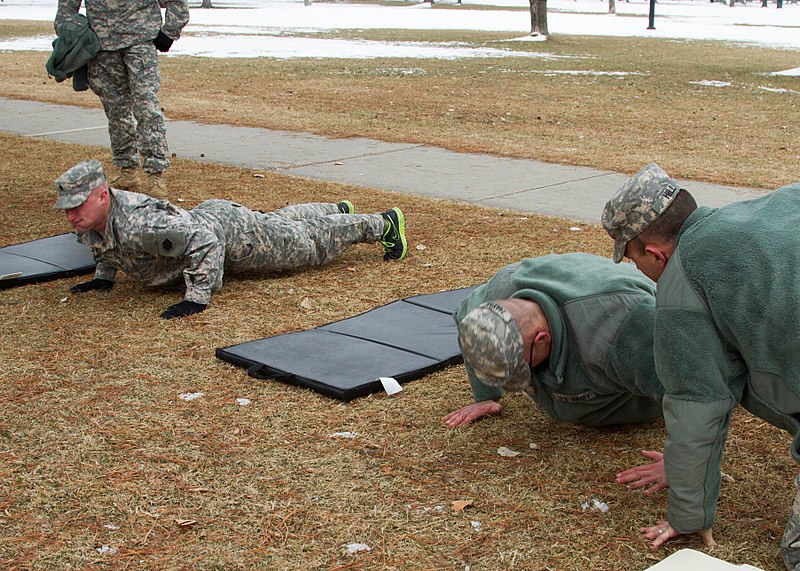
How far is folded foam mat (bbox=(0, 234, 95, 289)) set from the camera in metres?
6.00

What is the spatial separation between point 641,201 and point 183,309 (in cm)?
298

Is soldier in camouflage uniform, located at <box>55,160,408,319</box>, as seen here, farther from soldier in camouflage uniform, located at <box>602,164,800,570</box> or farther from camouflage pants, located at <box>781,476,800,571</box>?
camouflage pants, located at <box>781,476,800,571</box>

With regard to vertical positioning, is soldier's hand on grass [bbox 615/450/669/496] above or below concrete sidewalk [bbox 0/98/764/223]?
above

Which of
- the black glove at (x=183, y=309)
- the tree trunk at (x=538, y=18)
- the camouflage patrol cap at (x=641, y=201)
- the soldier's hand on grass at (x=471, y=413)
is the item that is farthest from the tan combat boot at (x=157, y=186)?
the tree trunk at (x=538, y=18)

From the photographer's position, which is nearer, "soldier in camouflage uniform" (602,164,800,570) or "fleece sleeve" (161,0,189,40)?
"soldier in camouflage uniform" (602,164,800,570)

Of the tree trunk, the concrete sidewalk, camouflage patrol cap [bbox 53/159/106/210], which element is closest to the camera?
camouflage patrol cap [bbox 53/159/106/210]

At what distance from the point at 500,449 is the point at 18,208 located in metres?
5.48

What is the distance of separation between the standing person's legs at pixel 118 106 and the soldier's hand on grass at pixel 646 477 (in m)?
5.80

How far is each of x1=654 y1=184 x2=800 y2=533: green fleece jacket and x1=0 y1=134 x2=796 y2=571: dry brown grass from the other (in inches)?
14.6

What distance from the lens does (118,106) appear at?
8164 mm

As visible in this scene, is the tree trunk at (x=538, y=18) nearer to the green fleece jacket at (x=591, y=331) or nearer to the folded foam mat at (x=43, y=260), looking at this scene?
the folded foam mat at (x=43, y=260)

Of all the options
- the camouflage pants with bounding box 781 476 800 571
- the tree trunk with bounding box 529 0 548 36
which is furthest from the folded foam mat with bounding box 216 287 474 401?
the tree trunk with bounding box 529 0 548 36

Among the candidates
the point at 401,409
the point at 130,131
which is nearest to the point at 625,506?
the point at 401,409

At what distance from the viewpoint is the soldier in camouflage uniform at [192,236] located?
17.1ft
